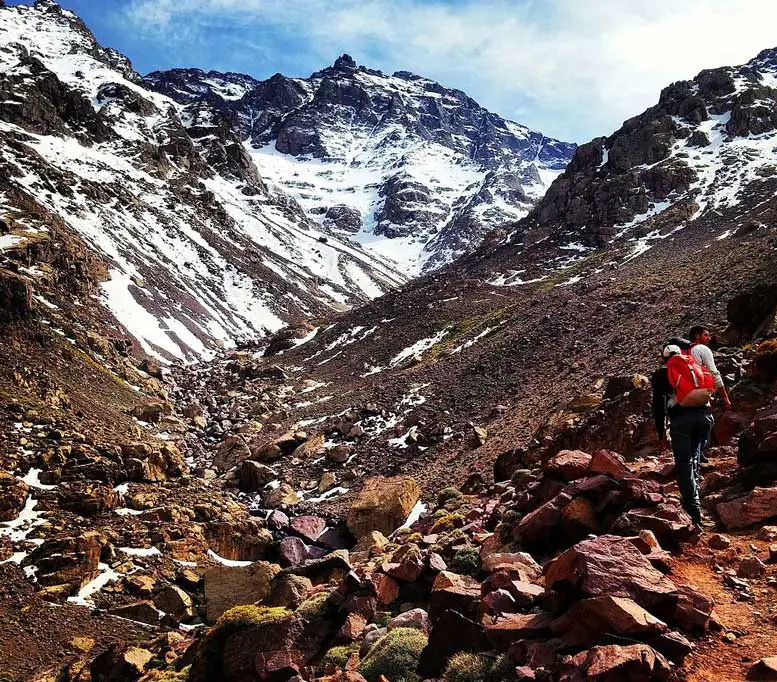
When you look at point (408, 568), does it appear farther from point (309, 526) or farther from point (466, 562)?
point (309, 526)

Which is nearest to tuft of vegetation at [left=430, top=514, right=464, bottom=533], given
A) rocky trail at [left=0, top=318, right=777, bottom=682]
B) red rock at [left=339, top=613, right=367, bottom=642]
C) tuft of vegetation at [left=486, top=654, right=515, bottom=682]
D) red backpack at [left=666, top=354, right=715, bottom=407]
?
rocky trail at [left=0, top=318, right=777, bottom=682]

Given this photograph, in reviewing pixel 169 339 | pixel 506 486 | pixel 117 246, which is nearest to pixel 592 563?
pixel 506 486

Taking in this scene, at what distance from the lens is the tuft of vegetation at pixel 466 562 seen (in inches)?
313

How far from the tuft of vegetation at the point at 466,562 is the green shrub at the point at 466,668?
2395 millimetres

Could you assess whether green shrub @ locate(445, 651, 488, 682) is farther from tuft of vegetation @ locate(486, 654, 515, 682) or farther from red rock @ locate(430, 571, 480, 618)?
red rock @ locate(430, 571, 480, 618)

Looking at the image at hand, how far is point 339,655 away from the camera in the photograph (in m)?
7.41

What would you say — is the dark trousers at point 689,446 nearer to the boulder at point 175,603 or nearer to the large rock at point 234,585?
the large rock at point 234,585

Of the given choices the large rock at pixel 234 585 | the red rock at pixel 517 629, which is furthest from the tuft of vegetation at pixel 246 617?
the red rock at pixel 517 629

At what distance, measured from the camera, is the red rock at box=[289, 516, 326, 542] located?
1825cm

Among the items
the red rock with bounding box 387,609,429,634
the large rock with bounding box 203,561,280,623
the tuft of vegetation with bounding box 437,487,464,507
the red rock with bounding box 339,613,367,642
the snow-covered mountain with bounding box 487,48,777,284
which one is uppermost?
the snow-covered mountain with bounding box 487,48,777,284

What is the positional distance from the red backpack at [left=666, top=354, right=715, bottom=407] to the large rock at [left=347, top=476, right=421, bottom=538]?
464 inches

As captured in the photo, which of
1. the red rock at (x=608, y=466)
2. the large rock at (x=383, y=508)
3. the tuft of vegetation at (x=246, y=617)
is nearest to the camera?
the red rock at (x=608, y=466)

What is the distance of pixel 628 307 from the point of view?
1294 inches

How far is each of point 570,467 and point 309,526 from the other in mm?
12314
